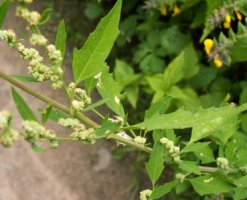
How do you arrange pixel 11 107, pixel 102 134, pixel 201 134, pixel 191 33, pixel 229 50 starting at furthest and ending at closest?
pixel 11 107 < pixel 191 33 < pixel 229 50 < pixel 201 134 < pixel 102 134

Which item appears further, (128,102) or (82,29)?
(82,29)

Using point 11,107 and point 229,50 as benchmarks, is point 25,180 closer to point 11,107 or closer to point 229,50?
point 11,107

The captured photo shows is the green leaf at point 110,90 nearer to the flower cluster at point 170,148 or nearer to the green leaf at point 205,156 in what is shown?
the flower cluster at point 170,148

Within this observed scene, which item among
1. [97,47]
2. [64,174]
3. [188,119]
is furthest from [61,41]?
[64,174]

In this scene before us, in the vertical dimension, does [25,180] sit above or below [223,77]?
below

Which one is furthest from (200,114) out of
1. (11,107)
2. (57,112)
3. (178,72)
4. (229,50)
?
(11,107)

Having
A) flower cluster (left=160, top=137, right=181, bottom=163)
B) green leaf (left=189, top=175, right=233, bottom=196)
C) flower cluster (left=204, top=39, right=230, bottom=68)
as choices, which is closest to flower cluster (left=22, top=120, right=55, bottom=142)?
flower cluster (left=160, top=137, right=181, bottom=163)

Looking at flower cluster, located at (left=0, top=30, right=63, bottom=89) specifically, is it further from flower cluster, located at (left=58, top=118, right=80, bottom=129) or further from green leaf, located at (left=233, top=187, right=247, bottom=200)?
green leaf, located at (left=233, top=187, right=247, bottom=200)
